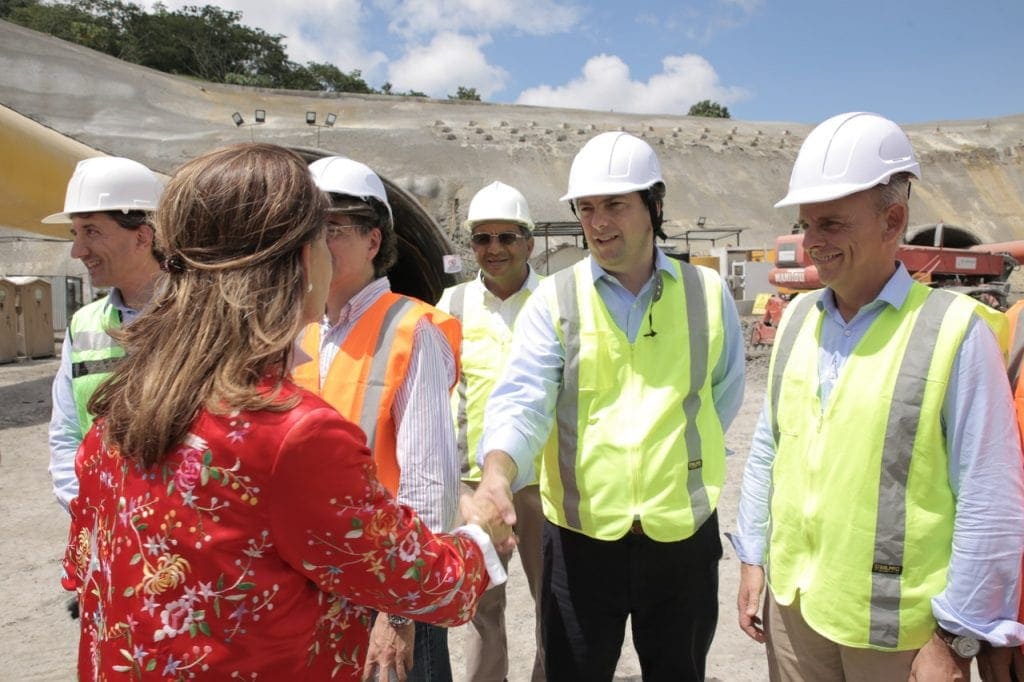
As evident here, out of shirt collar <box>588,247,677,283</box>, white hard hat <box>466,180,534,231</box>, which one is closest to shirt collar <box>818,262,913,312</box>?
shirt collar <box>588,247,677,283</box>

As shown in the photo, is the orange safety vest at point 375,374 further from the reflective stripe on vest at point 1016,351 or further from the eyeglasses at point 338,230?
the reflective stripe on vest at point 1016,351

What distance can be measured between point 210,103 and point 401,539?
52005 mm

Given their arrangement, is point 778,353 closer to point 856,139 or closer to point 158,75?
point 856,139

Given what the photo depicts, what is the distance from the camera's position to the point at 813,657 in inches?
77.2

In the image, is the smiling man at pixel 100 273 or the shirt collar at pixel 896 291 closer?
the shirt collar at pixel 896 291

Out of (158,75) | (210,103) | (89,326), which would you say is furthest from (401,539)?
(158,75)

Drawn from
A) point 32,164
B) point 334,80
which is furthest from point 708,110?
point 32,164

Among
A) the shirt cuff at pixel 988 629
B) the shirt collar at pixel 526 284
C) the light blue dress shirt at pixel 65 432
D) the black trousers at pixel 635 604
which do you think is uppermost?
the shirt collar at pixel 526 284

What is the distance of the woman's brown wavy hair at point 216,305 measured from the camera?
114 cm

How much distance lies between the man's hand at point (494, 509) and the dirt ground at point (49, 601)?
6.46 ft

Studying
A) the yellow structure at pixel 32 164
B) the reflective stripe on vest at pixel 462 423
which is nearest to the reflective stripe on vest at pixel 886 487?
the reflective stripe on vest at pixel 462 423

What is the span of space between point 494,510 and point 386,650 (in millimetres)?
460

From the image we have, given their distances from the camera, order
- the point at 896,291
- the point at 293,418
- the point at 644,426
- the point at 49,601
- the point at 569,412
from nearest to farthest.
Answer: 1. the point at 293,418
2. the point at 896,291
3. the point at 644,426
4. the point at 569,412
5. the point at 49,601

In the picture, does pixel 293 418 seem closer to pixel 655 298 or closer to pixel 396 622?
pixel 396 622
